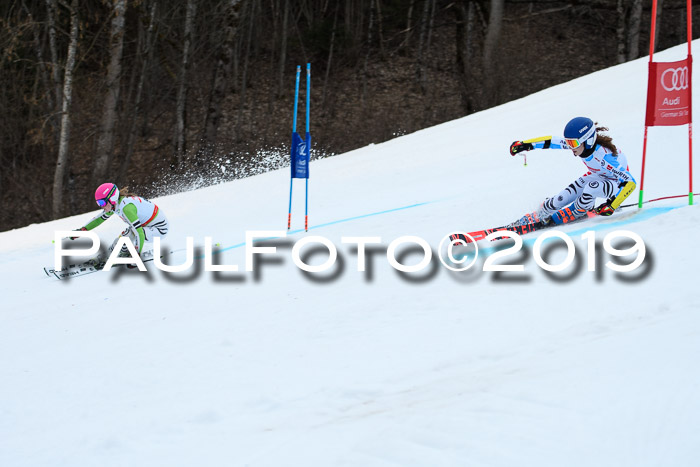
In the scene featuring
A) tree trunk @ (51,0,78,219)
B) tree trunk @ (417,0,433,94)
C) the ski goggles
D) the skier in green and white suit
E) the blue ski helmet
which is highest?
tree trunk @ (417,0,433,94)

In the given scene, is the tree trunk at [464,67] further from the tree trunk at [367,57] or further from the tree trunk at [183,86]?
the tree trunk at [183,86]

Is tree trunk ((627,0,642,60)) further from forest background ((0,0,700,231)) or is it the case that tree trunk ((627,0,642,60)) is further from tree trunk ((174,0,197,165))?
tree trunk ((174,0,197,165))

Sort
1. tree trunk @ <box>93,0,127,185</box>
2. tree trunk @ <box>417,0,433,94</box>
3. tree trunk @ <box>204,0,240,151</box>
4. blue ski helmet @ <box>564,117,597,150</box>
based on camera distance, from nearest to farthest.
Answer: blue ski helmet @ <box>564,117,597,150</box> < tree trunk @ <box>93,0,127,185</box> < tree trunk @ <box>204,0,240,151</box> < tree trunk @ <box>417,0,433,94</box>

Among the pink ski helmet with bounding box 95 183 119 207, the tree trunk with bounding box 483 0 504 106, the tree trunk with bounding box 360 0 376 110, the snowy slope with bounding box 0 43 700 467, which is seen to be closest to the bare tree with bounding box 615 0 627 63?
the tree trunk with bounding box 483 0 504 106

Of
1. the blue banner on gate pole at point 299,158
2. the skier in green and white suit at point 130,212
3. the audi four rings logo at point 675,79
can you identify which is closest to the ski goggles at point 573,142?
the audi four rings logo at point 675,79

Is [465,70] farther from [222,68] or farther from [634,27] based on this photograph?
[222,68]

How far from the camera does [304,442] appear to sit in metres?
3.77

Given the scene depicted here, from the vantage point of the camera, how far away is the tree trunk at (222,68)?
1812cm

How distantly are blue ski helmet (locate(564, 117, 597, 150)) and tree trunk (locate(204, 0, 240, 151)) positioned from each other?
12602mm

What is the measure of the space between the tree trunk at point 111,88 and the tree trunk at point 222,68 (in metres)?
2.93

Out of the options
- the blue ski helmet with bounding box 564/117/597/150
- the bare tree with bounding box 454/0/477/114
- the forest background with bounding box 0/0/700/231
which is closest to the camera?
the blue ski helmet with bounding box 564/117/597/150

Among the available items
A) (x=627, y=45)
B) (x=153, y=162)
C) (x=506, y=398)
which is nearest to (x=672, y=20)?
(x=627, y=45)

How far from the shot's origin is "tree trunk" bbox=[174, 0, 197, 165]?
20172 millimetres

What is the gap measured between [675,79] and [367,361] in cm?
485
